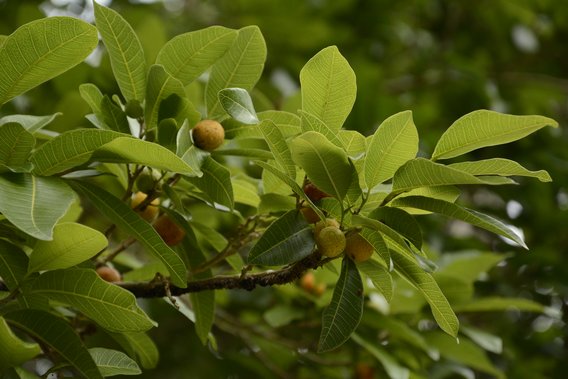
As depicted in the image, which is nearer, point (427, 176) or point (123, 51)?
point (427, 176)

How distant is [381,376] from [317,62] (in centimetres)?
91

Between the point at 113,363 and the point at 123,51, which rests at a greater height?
the point at 123,51

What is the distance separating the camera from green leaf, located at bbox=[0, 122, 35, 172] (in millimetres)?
852

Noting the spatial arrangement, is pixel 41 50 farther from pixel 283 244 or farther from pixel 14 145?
pixel 283 244

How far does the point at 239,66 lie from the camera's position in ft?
3.47

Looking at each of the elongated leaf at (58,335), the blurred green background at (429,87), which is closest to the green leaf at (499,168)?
the elongated leaf at (58,335)

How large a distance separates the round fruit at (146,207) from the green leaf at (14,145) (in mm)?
213

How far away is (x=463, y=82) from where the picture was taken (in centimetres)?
273

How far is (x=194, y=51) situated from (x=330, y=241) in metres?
0.32

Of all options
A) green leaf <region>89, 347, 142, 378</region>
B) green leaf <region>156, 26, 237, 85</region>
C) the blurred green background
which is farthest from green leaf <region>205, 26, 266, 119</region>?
the blurred green background

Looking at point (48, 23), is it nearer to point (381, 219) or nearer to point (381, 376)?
point (381, 219)

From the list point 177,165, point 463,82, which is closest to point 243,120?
point 177,165

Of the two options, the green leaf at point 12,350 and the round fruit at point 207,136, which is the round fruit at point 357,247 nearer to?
the round fruit at point 207,136

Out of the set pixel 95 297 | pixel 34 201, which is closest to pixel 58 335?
pixel 95 297
